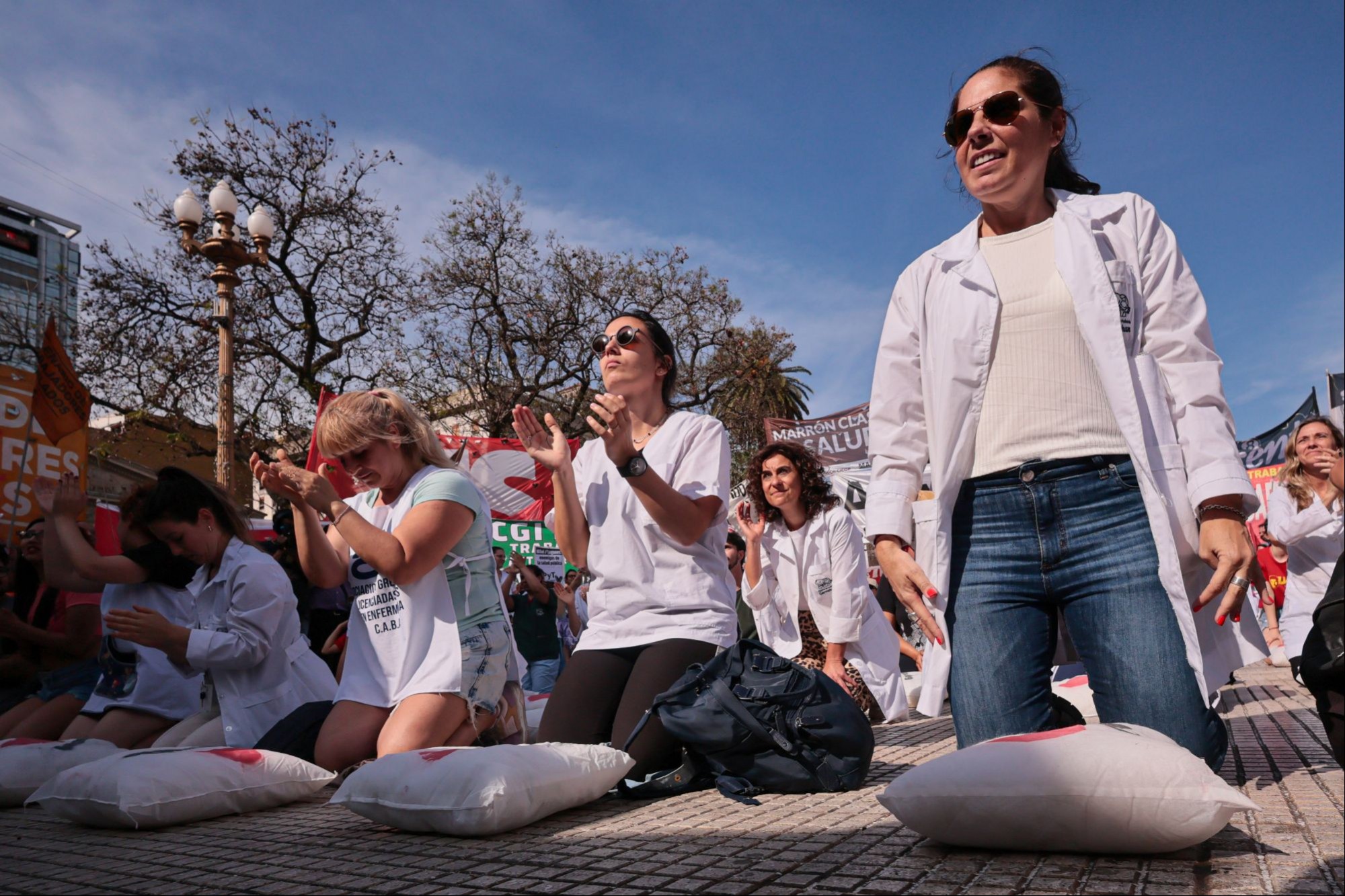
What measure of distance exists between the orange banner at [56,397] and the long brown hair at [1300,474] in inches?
357

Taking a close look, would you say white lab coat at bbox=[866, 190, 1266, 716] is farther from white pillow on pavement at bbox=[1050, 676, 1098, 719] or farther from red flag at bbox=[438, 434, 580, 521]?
red flag at bbox=[438, 434, 580, 521]

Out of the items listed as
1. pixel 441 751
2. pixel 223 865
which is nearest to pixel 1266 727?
pixel 441 751

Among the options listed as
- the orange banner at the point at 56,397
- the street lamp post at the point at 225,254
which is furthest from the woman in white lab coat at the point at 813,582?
the street lamp post at the point at 225,254

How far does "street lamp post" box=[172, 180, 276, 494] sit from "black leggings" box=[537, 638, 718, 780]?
870 cm

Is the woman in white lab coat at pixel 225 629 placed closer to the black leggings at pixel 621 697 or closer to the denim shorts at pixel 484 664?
the denim shorts at pixel 484 664

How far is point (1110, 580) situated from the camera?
8.40ft

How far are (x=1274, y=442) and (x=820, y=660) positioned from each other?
13822 millimetres

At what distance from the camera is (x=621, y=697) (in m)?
3.77

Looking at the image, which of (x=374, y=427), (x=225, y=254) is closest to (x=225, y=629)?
(x=374, y=427)

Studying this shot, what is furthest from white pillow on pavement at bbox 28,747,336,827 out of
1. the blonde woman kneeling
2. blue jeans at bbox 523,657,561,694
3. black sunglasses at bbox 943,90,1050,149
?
blue jeans at bbox 523,657,561,694

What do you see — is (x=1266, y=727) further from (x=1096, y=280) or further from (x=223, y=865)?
(x=223, y=865)

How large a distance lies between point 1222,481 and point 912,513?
0.76 m

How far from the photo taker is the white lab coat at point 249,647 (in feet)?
13.4

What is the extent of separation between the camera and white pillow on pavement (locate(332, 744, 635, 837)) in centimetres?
275
